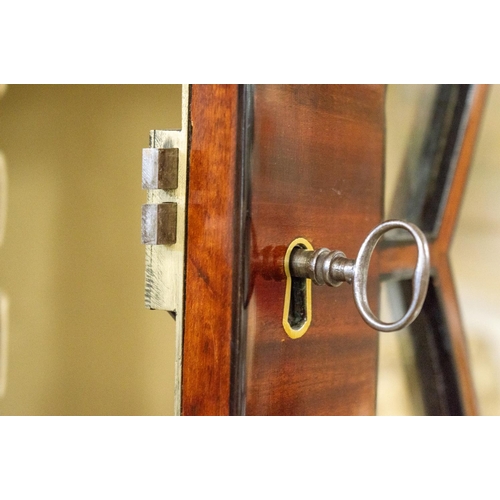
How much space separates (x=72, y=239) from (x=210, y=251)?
1.37 meters

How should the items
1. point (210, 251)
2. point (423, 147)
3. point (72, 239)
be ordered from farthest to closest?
1. point (72, 239)
2. point (423, 147)
3. point (210, 251)

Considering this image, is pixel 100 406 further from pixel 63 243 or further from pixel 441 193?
pixel 441 193

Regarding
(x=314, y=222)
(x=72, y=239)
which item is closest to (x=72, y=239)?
(x=72, y=239)

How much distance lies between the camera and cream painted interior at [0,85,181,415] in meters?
1.74

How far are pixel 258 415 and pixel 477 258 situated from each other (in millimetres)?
664

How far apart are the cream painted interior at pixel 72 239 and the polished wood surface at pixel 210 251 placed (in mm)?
1289

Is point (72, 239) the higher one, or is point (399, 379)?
point (72, 239)

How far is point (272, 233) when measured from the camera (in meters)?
0.48

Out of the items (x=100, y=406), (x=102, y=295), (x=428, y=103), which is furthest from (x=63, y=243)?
(x=428, y=103)

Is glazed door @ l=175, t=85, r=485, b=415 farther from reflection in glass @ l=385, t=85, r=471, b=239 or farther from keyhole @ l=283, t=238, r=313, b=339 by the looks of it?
reflection in glass @ l=385, t=85, r=471, b=239

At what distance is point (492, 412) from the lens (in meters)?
1.04

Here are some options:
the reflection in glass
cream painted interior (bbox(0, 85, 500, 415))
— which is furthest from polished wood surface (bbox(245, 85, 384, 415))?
cream painted interior (bbox(0, 85, 500, 415))

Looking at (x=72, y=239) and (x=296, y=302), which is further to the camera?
(x=72, y=239)

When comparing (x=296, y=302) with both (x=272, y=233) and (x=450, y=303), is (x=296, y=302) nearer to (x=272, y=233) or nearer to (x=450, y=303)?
(x=272, y=233)
